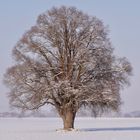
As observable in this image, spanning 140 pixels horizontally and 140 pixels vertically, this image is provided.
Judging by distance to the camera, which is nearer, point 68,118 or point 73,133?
point 73,133

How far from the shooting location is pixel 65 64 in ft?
127

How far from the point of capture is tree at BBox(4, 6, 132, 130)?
3822 cm

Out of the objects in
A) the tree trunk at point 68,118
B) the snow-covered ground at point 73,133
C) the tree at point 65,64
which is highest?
the tree at point 65,64

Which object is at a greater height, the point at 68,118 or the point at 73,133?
the point at 68,118

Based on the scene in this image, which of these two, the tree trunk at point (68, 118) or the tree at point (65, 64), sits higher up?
the tree at point (65, 64)

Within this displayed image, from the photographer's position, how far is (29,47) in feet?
127

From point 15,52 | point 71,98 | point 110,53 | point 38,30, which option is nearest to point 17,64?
point 15,52

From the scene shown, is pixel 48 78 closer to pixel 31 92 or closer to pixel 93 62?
pixel 31 92

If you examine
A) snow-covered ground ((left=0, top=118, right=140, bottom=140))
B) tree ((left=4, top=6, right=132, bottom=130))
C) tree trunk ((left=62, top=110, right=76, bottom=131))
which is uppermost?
tree ((left=4, top=6, right=132, bottom=130))

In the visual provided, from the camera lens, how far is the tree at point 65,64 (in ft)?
125

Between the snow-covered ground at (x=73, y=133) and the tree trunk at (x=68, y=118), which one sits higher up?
the tree trunk at (x=68, y=118)

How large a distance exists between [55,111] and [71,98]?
13.4 ft

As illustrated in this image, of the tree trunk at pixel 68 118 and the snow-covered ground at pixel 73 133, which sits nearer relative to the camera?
the snow-covered ground at pixel 73 133

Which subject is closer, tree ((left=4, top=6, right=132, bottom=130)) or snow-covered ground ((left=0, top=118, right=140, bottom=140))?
snow-covered ground ((left=0, top=118, right=140, bottom=140))
